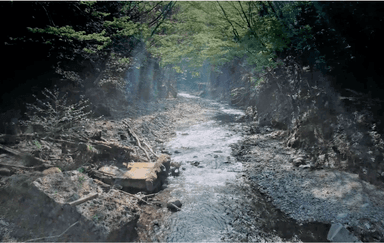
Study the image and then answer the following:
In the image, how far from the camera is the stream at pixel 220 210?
4.84 m

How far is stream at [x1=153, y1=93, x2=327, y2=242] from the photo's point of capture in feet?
15.9

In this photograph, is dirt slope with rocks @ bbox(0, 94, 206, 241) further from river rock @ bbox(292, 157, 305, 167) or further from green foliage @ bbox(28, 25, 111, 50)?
river rock @ bbox(292, 157, 305, 167)

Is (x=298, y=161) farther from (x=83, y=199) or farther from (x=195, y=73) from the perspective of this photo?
(x=195, y=73)

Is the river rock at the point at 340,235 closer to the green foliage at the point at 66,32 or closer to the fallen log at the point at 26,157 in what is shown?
the fallen log at the point at 26,157

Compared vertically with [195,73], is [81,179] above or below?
below

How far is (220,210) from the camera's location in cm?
580

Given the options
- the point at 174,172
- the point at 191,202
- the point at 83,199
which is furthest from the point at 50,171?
the point at 174,172

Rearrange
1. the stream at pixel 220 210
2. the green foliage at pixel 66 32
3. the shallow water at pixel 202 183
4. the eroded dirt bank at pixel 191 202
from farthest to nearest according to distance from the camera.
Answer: the green foliage at pixel 66 32 < the shallow water at pixel 202 183 < the stream at pixel 220 210 < the eroded dirt bank at pixel 191 202

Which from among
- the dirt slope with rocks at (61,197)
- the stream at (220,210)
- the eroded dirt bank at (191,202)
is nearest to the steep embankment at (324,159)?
the eroded dirt bank at (191,202)

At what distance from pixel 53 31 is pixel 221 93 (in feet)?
108

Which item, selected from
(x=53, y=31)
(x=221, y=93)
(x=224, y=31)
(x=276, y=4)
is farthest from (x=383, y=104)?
(x=221, y=93)

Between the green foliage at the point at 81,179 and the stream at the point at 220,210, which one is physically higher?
the green foliage at the point at 81,179

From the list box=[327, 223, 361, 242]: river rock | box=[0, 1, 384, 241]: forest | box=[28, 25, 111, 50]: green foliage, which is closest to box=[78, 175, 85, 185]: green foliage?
box=[0, 1, 384, 241]: forest

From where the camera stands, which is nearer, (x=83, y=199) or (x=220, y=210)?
(x=83, y=199)
